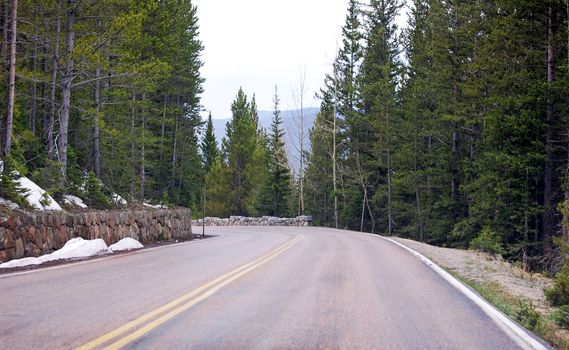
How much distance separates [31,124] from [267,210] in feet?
102

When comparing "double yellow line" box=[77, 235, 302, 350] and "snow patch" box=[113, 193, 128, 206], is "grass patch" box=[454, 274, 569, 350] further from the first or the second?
"snow patch" box=[113, 193, 128, 206]

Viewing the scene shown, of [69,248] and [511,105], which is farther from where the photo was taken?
[511,105]

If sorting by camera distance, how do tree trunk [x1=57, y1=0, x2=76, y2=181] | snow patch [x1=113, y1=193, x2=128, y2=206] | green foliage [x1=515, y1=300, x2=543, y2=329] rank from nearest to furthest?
1. green foliage [x1=515, y1=300, x2=543, y2=329]
2. tree trunk [x1=57, y1=0, x2=76, y2=181]
3. snow patch [x1=113, y1=193, x2=128, y2=206]

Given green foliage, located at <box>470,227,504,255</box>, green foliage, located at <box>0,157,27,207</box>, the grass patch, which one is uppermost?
green foliage, located at <box>0,157,27,207</box>

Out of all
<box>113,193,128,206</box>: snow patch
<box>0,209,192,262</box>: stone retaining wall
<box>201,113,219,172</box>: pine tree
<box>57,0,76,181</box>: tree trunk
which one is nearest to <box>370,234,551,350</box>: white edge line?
<box>0,209,192,262</box>: stone retaining wall

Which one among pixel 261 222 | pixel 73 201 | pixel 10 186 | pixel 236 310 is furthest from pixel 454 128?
pixel 236 310

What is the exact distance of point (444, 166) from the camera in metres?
30.7

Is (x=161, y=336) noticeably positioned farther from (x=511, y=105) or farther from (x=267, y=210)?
(x=267, y=210)

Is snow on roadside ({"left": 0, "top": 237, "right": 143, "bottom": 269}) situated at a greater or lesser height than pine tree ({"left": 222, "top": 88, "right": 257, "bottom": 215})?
lesser

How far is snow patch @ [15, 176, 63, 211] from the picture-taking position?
12.3 metres

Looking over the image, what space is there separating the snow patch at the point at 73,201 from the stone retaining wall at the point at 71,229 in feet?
2.81

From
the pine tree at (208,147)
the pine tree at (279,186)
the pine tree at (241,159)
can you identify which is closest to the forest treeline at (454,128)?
the pine tree at (279,186)

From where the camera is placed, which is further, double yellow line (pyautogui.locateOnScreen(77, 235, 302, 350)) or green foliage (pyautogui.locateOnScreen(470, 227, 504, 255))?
green foliage (pyautogui.locateOnScreen(470, 227, 504, 255))

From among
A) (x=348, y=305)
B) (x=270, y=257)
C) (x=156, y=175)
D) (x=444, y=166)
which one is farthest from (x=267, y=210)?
(x=348, y=305)
